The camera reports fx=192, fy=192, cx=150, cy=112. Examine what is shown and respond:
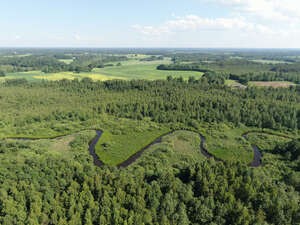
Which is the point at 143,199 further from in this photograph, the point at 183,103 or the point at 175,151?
the point at 183,103

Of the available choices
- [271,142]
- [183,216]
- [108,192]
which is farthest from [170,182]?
[271,142]

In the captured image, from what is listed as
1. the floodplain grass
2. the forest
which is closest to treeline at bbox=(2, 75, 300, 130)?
the forest

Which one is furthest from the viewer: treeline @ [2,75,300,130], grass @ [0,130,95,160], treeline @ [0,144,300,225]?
treeline @ [2,75,300,130]

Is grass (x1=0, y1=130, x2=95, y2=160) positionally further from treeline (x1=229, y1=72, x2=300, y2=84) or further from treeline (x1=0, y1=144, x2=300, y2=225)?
treeline (x1=229, y1=72, x2=300, y2=84)

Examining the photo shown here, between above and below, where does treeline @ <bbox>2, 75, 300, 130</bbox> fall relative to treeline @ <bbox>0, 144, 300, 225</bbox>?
above

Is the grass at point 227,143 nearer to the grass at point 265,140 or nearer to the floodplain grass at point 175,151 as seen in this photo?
the grass at point 265,140

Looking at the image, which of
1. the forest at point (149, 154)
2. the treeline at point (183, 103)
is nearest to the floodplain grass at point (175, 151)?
the forest at point (149, 154)

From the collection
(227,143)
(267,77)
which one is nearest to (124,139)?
(227,143)

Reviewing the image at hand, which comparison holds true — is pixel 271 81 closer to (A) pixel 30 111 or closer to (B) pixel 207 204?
(B) pixel 207 204
